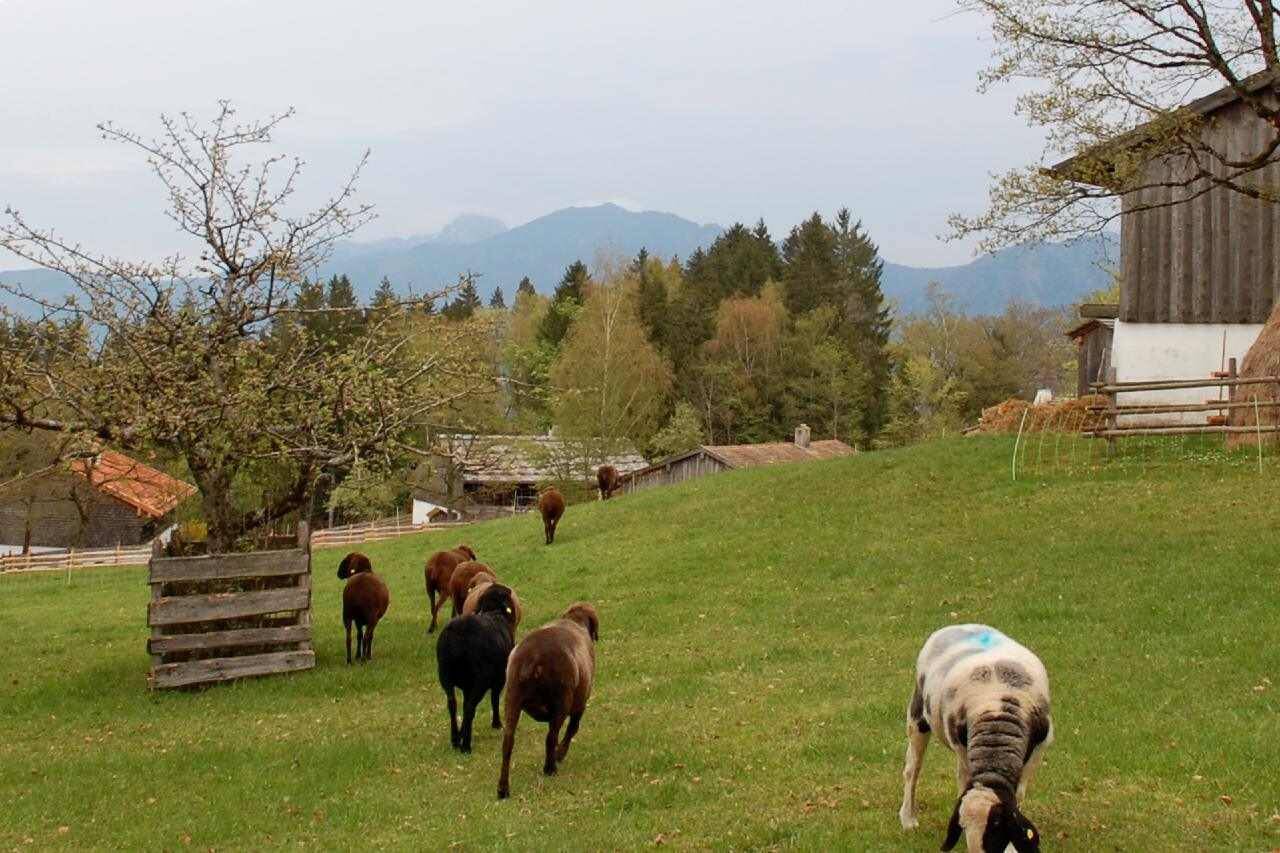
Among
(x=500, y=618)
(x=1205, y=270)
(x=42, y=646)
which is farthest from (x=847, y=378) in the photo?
(x=500, y=618)

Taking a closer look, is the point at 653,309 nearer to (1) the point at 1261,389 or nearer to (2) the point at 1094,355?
(2) the point at 1094,355

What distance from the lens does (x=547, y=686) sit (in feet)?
33.7

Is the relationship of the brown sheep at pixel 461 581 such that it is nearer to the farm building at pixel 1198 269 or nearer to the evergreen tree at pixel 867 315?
the farm building at pixel 1198 269

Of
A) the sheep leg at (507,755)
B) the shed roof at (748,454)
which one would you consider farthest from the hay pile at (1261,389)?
the shed roof at (748,454)

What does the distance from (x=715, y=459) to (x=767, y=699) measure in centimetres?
4306

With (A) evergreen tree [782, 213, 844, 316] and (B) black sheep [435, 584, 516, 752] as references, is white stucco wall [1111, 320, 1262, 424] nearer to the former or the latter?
(B) black sheep [435, 584, 516, 752]

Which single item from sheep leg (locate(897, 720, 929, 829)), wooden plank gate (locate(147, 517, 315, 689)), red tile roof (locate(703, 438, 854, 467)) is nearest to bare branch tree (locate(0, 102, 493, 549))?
wooden plank gate (locate(147, 517, 315, 689))

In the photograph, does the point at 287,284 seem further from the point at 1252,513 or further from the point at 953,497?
the point at 1252,513

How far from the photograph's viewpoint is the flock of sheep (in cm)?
678

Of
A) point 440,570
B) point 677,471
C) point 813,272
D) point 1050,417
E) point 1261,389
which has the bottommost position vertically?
point 677,471

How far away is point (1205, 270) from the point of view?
28812 millimetres

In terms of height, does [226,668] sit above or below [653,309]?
below

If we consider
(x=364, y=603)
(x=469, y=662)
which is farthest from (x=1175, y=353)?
(x=469, y=662)

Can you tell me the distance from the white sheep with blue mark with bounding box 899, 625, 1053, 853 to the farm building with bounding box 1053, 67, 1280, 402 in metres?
22.6
